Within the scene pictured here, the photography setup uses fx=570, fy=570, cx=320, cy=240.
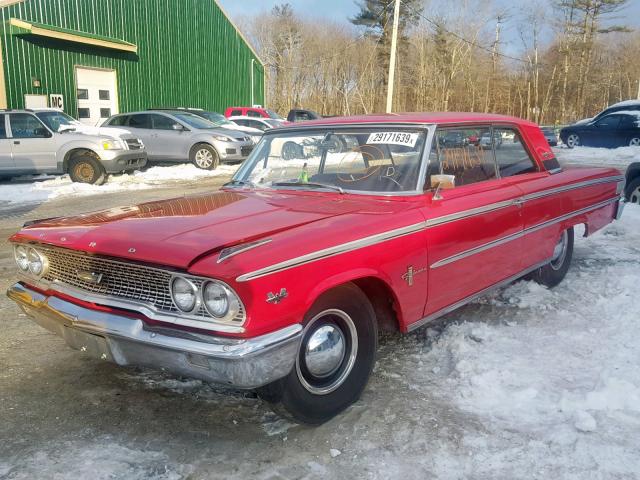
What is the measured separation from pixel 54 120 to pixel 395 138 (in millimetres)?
11432

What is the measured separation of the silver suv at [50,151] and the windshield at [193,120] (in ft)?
10.5

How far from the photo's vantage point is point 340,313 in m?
3.03

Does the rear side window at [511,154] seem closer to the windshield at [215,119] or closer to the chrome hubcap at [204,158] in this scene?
the chrome hubcap at [204,158]

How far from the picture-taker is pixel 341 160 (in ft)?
13.3

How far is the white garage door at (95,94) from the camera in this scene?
20.2m

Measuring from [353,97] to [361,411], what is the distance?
46051mm

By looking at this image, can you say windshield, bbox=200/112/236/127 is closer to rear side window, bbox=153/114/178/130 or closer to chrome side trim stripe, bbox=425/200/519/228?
rear side window, bbox=153/114/178/130

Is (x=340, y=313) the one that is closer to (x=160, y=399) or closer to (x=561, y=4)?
(x=160, y=399)

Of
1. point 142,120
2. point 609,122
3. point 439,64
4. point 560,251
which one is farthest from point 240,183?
point 439,64

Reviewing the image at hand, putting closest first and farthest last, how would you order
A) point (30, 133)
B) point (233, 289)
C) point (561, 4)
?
point (233, 289)
point (30, 133)
point (561, 4)

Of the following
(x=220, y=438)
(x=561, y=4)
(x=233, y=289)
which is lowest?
(x=220, y=438)

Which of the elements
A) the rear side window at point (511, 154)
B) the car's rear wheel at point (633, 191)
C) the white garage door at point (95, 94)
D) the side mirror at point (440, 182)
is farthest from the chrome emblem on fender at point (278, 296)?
the white garage door at point (95, 94)

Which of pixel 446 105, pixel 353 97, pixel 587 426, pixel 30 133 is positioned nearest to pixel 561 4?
pixel 446 105

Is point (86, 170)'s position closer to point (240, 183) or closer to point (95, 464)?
point (240, 183)
